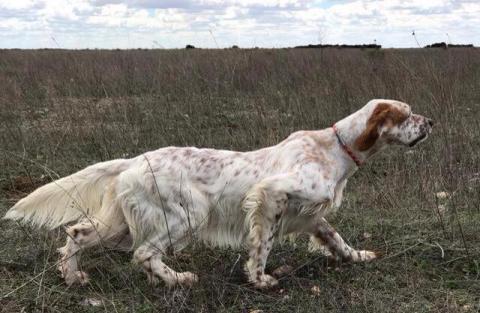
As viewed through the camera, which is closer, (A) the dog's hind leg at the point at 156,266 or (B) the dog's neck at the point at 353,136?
(A) the dog's hind leg at the point at 156,266

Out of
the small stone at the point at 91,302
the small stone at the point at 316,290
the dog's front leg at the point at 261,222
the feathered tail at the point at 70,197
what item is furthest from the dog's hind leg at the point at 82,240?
the small stone at the point at 316,290

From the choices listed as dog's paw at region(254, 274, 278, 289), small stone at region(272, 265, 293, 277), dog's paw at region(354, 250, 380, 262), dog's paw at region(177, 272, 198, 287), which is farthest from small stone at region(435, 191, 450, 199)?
dog's paw at region(177, 272, 198, 287)

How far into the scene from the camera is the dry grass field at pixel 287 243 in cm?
327

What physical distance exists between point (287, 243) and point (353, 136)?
3.34 feet

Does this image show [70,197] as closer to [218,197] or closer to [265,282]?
[218,197]

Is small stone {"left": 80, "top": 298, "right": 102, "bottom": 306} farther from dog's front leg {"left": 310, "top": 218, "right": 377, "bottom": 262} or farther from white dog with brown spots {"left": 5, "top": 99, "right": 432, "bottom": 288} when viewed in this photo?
dog's front leg {"left": 310, "top": 218, "right": 377, "bottom": 262}

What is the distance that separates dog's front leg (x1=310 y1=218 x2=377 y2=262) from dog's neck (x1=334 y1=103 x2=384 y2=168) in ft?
1.58

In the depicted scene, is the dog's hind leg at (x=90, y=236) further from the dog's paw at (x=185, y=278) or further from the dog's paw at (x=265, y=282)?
the dog's paw at (x=265, y=282)

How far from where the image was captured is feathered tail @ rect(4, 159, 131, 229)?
3807 millimetres

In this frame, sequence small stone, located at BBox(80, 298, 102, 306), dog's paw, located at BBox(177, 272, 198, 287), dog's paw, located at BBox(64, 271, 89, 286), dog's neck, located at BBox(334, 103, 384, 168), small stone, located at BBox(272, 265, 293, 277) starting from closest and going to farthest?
small stone, located at BBox(80, 298, 102, 306)
dog's paw, located at BBox(177, 272, 198, 287)
dog's paw, located at BBox(64, 271, 89, 286)
small stone, located at BBox(272, 265, 293, 277)
dog's neck, located at BBox(334, 103, 384, 168)

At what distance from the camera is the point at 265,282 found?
3508 millimetres

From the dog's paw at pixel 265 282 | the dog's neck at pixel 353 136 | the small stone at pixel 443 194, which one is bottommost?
the small stone at pixel 443 194

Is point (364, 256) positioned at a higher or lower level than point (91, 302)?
lower

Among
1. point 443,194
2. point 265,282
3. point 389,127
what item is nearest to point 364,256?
point 265,282
